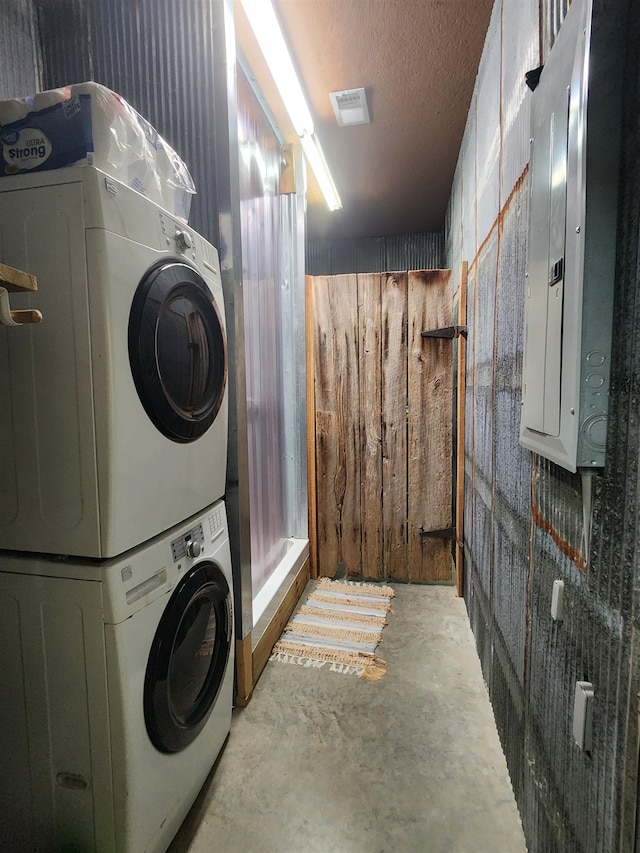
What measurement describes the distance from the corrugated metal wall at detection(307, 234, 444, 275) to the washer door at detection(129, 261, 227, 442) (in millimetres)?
3311

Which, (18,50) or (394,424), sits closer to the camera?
(18,50)

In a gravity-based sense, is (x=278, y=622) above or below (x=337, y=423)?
below

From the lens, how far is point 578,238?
29.4 inches

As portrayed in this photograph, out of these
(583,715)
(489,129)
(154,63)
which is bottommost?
(583,715)

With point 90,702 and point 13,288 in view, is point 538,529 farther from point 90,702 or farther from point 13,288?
point 13,288

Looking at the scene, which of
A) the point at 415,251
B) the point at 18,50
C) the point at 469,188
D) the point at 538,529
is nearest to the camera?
the point at 538,529

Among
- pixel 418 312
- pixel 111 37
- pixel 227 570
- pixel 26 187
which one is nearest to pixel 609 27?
pixel 26 187

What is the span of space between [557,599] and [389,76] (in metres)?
2.32

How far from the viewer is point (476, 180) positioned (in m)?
2.08

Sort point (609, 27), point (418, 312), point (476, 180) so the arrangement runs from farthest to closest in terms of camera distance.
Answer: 1. point (418, 312)
2. point (476, 180)
3. point (609, 27)

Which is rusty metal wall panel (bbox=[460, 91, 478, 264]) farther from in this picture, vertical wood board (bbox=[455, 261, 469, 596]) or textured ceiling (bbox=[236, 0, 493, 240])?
vertical wood board (bbox=[455, 261, 469, 596])

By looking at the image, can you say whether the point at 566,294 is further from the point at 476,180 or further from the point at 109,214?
the point at 476,180

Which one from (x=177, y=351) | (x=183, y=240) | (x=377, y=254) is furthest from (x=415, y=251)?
(x=177, y=351)

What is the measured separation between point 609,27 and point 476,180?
153 centimetres
